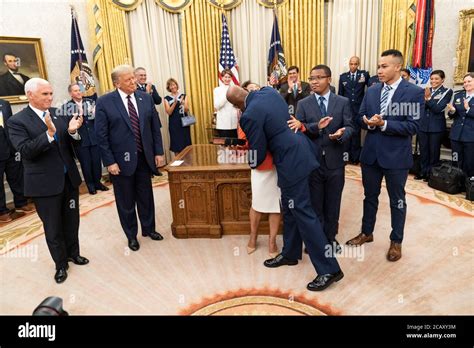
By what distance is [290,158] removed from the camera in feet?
9.37

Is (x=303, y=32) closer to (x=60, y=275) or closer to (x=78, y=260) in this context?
(x=78, y=260)

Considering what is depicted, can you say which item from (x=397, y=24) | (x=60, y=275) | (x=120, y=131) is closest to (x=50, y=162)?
(x=120, y=131)

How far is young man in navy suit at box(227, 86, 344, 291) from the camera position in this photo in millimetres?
2814

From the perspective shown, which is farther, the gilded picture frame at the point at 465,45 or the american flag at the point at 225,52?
the american flag at the point at 225,52

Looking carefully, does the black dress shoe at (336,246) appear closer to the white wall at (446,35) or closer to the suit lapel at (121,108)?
the suit lapel at (121,108)

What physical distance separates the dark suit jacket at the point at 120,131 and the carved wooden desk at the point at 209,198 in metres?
0.42

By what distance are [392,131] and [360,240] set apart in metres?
1.23

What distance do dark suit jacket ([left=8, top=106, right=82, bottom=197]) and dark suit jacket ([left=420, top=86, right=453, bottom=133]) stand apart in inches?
198

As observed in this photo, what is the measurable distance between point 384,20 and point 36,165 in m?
6.36

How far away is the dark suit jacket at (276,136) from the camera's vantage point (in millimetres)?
2797

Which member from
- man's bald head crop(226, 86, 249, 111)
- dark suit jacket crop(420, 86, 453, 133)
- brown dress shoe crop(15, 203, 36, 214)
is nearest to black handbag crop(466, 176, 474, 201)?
dark suit jacket crop(420, 86, 453, 133)

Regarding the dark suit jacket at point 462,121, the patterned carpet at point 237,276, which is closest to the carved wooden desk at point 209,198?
the patterned carpet at point 237,276

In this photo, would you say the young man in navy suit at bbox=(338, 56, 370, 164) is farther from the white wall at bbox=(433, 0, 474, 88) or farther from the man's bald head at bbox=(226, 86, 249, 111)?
the man's bald head at bbox=(226, 86, 249, 111)

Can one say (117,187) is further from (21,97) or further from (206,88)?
(206,88)
